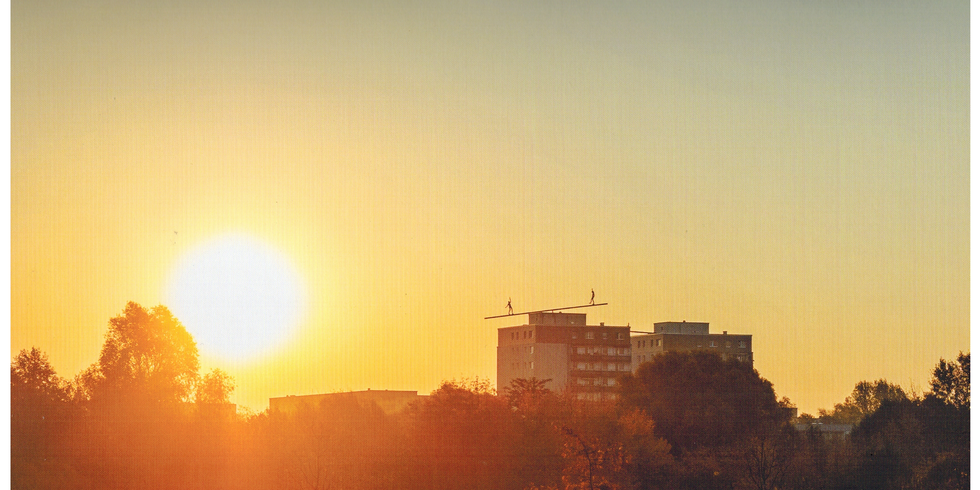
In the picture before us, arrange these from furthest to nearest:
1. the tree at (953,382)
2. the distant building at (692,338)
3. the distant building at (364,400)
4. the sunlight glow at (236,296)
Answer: the distant building at (692,338) → the distant building at (364,400) → the tree at (953,382) → the sunlight glow at (236,296)

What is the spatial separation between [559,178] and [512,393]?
5.48 meters

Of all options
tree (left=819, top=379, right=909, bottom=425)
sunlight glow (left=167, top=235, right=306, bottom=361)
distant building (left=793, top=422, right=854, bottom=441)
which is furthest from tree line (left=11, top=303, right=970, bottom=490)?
sunlight glow (left=167, top=235, right=306, bottom=361)

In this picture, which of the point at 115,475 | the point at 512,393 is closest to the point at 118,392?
the point at 115,475

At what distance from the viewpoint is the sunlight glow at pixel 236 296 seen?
23.2 metres

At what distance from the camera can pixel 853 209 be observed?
23.8 metres

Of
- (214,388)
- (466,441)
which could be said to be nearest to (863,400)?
(466,441)

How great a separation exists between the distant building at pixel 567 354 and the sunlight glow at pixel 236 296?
110 feet

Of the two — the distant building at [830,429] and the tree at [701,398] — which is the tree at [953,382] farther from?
the tree at [701,398]

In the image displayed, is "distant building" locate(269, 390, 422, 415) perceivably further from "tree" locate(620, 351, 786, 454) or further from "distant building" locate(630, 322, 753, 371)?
"distant building" locate(630, 322, 753, 371)

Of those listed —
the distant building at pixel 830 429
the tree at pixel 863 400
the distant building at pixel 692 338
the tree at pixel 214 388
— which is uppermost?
the distant building at pixel 692 338

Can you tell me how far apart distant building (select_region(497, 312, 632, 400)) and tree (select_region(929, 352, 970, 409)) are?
3162 centimetres

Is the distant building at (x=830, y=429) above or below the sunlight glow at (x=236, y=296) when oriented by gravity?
below

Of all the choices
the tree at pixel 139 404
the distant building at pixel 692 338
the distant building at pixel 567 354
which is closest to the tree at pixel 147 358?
the tree at pixel 139 404

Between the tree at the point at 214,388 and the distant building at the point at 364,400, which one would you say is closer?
the tree at the point at 214,388
